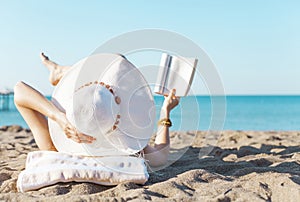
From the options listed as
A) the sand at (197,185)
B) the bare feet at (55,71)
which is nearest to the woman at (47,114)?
the bare feet at (55,71)

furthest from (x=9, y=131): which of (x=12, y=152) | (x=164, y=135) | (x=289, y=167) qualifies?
(x=289, y=167)

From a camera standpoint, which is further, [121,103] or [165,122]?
[165,122]

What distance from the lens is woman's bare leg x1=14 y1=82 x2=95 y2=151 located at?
7.51 ft

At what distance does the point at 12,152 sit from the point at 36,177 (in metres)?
1.79

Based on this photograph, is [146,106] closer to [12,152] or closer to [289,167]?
[289,167]

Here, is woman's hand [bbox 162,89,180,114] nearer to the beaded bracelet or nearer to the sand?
the beaded bracelet

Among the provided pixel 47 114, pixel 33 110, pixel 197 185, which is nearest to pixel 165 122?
pixel 197 185

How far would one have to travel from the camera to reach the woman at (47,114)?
2.41 m

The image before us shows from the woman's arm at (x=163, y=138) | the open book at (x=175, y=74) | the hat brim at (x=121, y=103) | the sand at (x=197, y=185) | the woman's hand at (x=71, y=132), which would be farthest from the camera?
the woman's arm at (x=163, y=138)

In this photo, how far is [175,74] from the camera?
2574mm

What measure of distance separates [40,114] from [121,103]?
0.58 m

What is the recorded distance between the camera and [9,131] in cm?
651

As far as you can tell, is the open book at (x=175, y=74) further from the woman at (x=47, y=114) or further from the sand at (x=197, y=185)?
the sand at (x=197, y=185)

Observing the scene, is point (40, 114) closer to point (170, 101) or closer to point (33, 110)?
point (33, 110)
